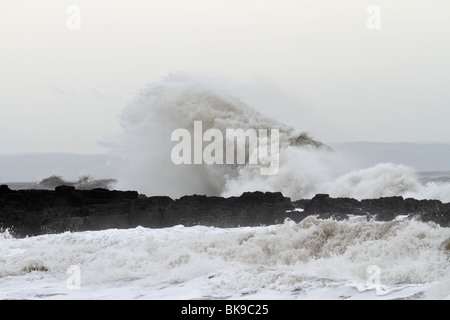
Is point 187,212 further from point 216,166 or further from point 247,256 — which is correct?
point 216,166

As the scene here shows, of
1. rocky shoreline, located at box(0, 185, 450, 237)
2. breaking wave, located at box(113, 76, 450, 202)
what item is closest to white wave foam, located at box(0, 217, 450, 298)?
rocky shoreline, located at box(0, 185, 450, 237)

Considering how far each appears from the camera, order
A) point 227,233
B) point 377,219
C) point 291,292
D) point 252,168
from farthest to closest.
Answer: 1. point 252,168
2. point 377,219
3. point 227,233
4. point 291,292

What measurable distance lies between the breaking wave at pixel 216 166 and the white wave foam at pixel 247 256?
9.38 meters

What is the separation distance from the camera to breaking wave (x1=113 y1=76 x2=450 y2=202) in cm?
1947

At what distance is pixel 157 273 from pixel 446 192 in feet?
34.8

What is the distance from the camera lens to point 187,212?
38.0 feet

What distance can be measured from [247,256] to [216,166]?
506 inches

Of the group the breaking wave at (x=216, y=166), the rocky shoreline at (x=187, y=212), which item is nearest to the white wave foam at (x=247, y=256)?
the rocky shoreline at (x=187, y=212)

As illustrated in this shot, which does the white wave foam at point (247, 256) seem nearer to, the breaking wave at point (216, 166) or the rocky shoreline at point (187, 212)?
the rocky shoreline at point (187, 212)

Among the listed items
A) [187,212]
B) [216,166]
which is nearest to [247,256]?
[187,212]

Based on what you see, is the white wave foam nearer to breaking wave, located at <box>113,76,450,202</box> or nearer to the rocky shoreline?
the rocky shoreline
